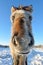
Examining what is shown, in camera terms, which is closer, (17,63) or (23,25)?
(23,25)

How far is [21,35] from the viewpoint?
1156 millimetres

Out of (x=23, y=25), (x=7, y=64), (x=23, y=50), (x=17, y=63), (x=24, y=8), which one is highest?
(x=24, y=8)

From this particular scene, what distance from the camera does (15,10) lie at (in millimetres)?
1550

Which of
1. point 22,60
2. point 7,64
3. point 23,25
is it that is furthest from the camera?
point 7,64

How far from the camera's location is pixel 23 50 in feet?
3.90

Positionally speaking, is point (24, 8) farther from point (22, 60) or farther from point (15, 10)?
point (22, 60)

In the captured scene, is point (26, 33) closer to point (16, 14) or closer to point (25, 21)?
point (25, 21)

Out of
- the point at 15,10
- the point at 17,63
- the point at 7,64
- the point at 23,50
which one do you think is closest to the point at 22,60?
the point at 17,63

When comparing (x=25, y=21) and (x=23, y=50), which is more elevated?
(x=25, y=21)

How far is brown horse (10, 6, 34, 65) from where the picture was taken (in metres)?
1.15

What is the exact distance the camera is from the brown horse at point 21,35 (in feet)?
3.77

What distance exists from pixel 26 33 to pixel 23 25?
87 millimetres

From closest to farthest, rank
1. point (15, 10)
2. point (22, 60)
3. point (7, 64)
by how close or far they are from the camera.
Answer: point (22, 60) < point (15, 10) < point (7, 64)

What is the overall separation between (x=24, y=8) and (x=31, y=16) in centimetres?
12
